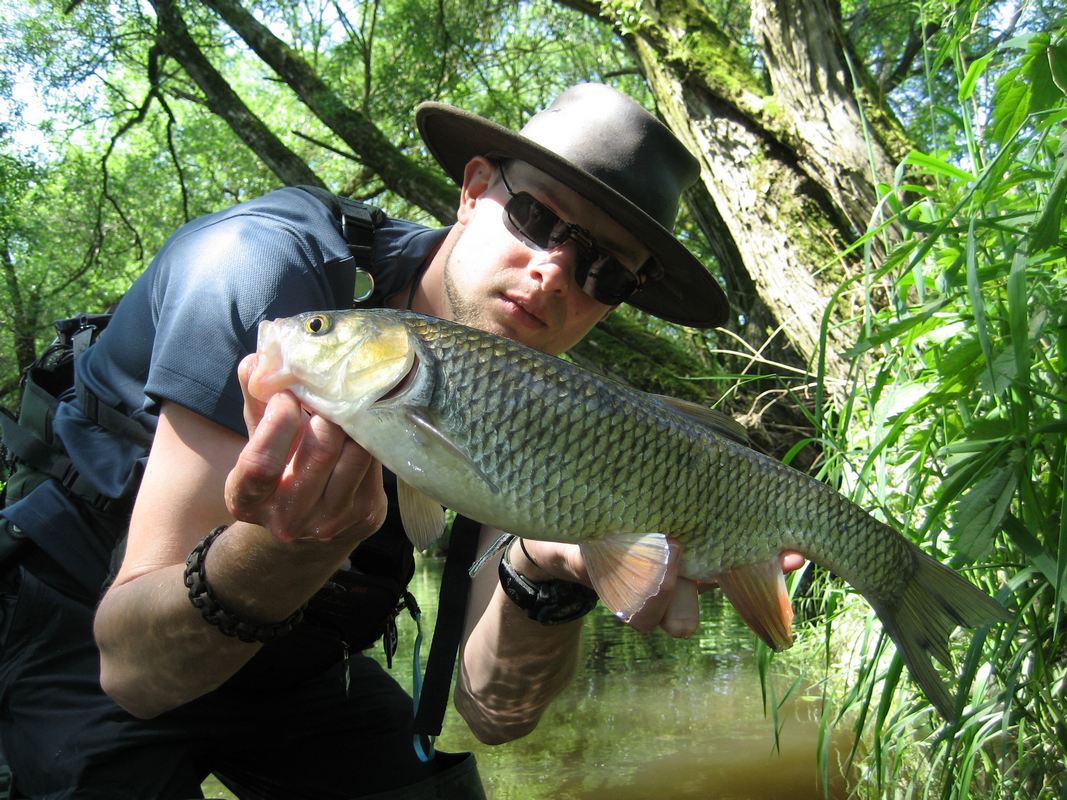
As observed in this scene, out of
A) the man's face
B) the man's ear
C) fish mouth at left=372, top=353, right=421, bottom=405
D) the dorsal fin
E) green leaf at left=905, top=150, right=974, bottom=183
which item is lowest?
fish mouth at left=372, top=353, right=421, bottom=405

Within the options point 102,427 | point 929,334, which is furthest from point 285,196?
point 929,334

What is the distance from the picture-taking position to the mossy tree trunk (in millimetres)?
5199

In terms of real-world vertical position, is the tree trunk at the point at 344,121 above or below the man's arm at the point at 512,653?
above

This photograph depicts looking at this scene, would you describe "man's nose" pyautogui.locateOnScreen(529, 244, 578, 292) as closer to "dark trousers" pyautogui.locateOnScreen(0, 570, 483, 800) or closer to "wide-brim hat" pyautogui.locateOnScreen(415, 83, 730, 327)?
"wide-brim hat" pyautogui.locateOnScreen(415, 83, 730, 327)

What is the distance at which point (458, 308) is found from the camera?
2.40 m

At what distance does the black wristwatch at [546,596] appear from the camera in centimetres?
210

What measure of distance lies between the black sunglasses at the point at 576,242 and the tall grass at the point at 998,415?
2.12ft

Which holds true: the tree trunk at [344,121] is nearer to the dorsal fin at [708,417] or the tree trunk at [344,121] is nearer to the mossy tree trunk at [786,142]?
the mossy tree trunk at [786,142]

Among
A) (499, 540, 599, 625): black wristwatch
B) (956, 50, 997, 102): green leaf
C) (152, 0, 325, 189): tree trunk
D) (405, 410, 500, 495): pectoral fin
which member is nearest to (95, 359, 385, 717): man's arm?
(405, 410, 500, 495): pectoral fin

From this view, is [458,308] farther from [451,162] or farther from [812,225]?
[812,225]

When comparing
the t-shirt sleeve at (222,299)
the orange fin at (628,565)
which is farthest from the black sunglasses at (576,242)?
the orange fin at (628,565)

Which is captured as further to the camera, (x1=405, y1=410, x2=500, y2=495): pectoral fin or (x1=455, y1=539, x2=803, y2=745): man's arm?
(x1=455, y1=539, x2=803, y2=745): man's arm

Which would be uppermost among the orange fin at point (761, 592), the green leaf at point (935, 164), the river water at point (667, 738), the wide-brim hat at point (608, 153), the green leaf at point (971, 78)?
the green leaf at point (971, 78)

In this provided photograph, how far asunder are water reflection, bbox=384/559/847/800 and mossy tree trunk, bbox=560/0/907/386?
1.82 m
